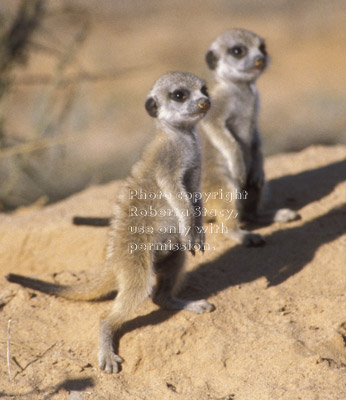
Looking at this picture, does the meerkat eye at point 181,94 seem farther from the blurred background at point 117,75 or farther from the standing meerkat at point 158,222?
the blurred background at point 117,75

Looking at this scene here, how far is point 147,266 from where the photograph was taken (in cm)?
313

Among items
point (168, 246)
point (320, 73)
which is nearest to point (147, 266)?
point (168, 246)

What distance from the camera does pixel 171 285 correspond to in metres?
3.39

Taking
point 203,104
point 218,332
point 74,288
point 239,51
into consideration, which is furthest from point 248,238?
point 239,51

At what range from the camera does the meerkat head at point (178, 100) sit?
11.0 feet

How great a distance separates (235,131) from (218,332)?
1.82 meters

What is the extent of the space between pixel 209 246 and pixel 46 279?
3.73 feet

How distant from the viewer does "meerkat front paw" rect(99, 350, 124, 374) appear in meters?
2.94

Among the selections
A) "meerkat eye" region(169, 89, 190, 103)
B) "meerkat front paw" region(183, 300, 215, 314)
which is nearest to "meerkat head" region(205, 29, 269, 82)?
"meerkat eye" region(169, 89, 190, 103)

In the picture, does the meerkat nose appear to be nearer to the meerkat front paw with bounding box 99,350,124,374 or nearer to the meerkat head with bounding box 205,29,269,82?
the meerkat head with bounding box 205,29,269,82

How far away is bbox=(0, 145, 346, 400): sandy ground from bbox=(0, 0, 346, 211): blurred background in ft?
7.30

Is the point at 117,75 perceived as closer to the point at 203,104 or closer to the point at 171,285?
the point at 203,104

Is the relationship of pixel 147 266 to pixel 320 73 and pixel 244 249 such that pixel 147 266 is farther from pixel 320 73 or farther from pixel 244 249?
pixel 320 73

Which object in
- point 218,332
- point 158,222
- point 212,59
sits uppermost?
point 212,59
